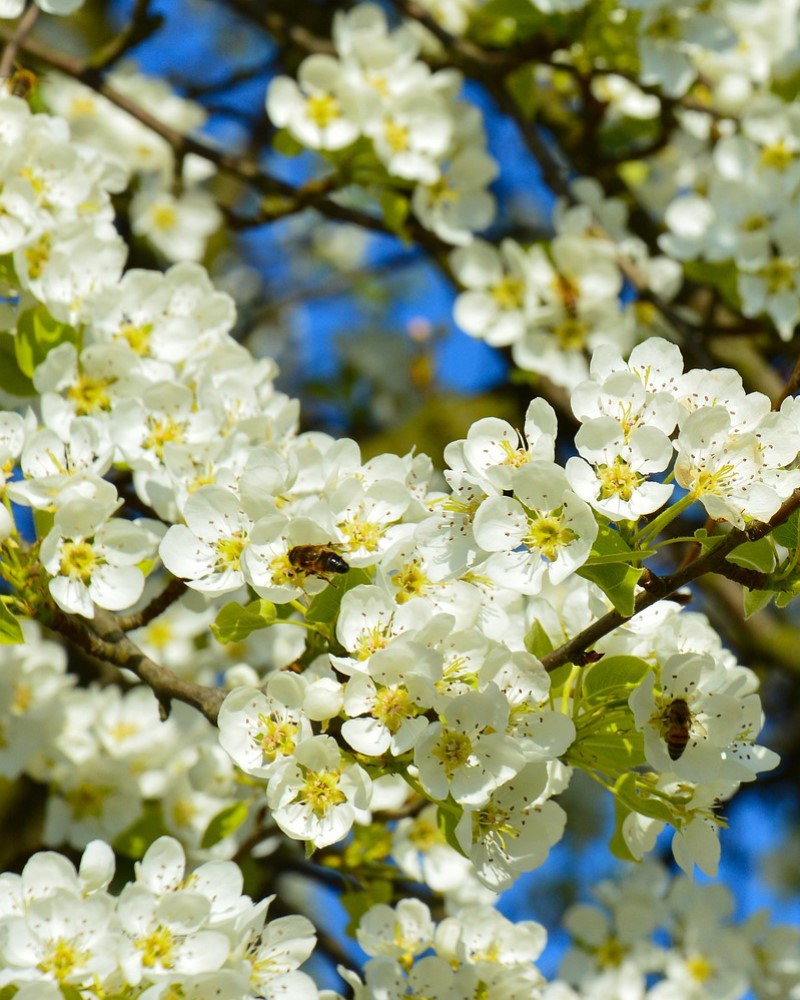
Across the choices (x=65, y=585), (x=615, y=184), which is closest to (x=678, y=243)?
(x=615, y=184)

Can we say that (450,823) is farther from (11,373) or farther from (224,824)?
(11,373)

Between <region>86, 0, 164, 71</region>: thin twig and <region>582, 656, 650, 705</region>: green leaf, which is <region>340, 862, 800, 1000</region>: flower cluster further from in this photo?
<region>86, 0, 164, 71</region>: thin twig

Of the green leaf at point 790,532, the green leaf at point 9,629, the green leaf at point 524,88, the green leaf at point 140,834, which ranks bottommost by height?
the green leaf at point 140,834

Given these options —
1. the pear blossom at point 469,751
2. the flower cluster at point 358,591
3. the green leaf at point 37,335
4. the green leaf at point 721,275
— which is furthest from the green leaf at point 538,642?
the green leaf at point 721,275

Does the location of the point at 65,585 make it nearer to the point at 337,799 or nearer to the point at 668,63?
the point at 337,799

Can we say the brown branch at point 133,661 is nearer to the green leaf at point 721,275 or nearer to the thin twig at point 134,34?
the thin twig at point 134,34

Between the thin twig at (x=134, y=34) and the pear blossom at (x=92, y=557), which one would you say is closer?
the pear blossom at (x=92, y=557)
